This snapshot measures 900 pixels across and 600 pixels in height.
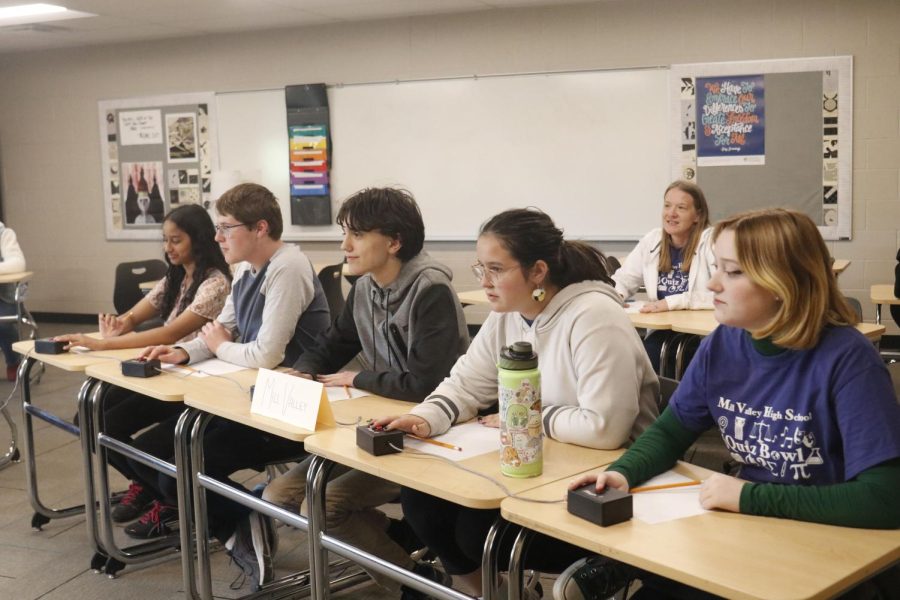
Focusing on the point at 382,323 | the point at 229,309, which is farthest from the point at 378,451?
the point at 229,309

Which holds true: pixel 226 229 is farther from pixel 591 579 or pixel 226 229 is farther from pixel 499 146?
pixel 499 146

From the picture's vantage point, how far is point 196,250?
10.5 ft

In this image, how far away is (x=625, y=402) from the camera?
70.6 inches

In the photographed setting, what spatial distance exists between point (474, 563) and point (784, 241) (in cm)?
97

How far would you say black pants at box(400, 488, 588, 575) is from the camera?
5.83 ft

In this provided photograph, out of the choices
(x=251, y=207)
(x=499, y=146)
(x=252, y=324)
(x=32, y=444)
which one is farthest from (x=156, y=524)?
(x=499, y=146)

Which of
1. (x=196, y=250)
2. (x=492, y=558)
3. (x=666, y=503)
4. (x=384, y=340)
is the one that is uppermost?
(x=196, y=250)

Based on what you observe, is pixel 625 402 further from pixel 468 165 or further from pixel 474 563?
pixel 468 165

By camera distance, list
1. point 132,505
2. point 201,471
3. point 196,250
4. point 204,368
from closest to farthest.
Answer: point 201,471 → point 204,368 → point 196,250 → point 132,505

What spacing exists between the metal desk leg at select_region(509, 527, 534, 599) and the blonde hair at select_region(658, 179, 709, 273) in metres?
2.73

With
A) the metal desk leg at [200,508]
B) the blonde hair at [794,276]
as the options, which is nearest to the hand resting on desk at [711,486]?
the blonde hair at [794,276]

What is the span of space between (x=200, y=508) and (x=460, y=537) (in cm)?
94

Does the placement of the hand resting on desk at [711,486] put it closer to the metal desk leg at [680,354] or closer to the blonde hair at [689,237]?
the metal desk leg at [680,354]

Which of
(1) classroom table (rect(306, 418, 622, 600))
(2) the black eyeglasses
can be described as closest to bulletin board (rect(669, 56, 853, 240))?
(2) the black eyeglasses
